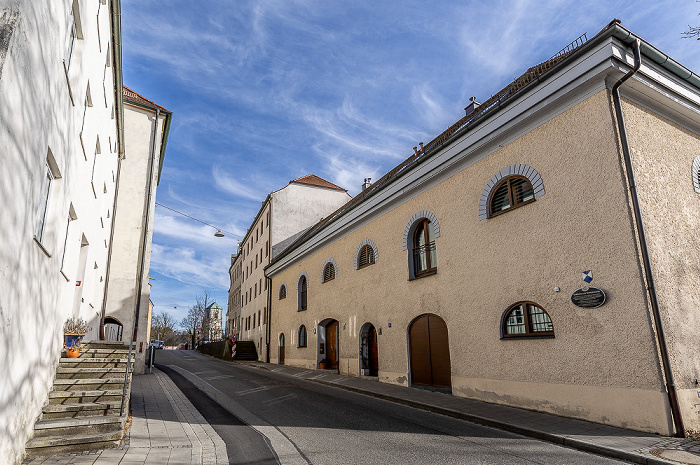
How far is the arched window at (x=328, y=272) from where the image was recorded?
19.5 m

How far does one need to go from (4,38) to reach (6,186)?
4.56 feet

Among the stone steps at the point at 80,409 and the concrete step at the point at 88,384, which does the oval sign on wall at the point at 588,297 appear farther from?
the concrete step at the point at 88,384

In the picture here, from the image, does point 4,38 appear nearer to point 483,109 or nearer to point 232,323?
point 483,109

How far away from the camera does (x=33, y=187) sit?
510 cm

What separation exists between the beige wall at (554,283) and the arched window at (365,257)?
286 cm

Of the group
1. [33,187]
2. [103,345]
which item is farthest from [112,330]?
[33,187]

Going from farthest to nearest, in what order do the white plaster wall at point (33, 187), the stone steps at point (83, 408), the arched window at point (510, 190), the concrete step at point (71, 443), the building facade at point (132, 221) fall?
the building facade at point (132, 221)
the arched window at point (510, 190)
the stone steps at point (83, 408)
the concrete step at point (71, 443)
the white plaster wall at point (33, 187)

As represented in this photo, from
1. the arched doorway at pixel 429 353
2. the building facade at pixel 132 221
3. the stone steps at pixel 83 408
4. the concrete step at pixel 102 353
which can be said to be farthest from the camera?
the building facade at pixel 132 221

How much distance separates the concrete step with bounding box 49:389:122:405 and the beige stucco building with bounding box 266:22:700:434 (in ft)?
26.0

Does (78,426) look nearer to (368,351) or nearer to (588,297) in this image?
(588,297)

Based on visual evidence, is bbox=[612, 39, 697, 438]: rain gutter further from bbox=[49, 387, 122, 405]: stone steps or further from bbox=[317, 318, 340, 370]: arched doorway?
bbox=[317, 318, 340, 370]: arched doorway

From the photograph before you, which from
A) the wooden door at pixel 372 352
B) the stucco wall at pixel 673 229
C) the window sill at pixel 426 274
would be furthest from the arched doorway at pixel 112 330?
the stucco wall at pixel 673 229

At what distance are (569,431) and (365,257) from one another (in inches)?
406

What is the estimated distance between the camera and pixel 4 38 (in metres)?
3.96
